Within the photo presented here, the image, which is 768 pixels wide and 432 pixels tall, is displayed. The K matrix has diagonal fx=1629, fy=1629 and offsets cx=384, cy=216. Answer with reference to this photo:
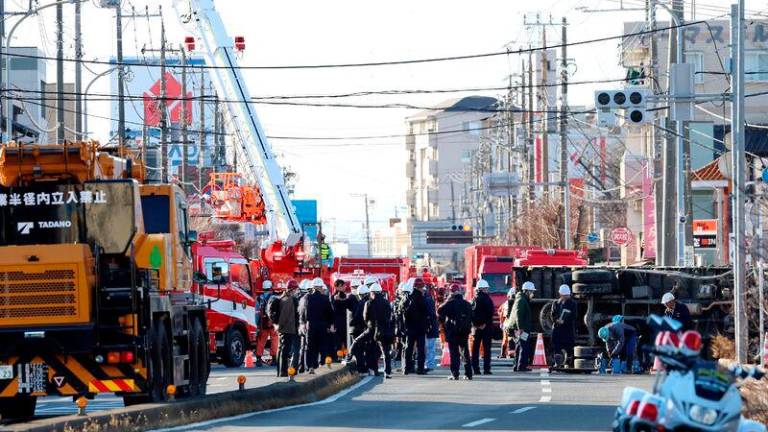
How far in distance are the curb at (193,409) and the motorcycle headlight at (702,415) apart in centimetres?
745

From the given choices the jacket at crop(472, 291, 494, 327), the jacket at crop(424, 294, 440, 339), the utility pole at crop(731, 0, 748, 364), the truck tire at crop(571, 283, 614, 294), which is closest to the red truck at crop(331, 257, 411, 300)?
the truck tire at crop(571, 283, 614, 294)

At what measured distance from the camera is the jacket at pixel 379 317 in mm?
29906

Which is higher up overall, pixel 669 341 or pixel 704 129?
pixel 704 129

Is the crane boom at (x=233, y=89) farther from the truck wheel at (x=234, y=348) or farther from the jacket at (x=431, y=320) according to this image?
the jacket at (x=431, y=320)

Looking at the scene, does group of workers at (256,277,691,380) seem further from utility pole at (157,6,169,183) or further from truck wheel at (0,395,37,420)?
utility pole at (157,6,169,183)

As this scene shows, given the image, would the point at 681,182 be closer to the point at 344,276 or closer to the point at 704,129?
the point at 344,276

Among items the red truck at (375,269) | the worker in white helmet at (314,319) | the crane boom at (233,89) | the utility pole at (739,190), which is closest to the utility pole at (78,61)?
the crane boom at (233,89)

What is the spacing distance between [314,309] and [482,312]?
364 cm

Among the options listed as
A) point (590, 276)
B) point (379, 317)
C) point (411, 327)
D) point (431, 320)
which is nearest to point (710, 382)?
point (379, 317)

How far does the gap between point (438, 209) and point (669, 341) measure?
17625 centimetres

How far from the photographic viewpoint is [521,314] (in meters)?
32.9

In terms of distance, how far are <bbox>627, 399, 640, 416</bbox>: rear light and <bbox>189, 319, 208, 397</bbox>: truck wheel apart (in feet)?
42.8

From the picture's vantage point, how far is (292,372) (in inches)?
961

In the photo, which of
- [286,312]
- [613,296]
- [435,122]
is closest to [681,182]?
[613,296]
